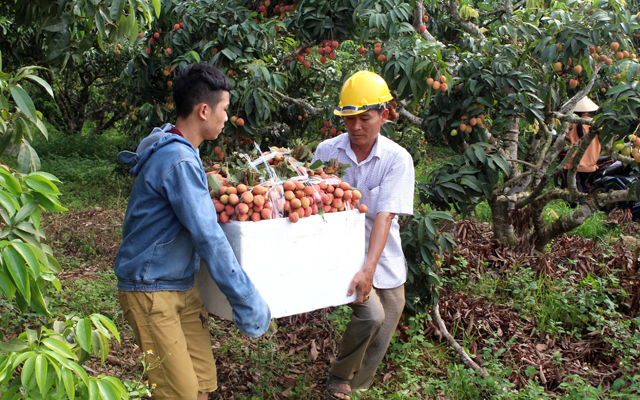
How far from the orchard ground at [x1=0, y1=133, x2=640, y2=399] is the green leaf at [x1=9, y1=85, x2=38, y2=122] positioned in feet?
3.84

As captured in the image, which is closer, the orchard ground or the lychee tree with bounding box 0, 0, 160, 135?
the lychee tree with bounding box 0, 0, 160, 135

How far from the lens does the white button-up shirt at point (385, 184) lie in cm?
243

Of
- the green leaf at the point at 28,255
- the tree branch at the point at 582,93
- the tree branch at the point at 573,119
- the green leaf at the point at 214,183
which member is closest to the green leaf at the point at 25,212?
the green leaf at the point at 28,255

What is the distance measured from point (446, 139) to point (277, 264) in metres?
2.26

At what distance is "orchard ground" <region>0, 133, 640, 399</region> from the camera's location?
283 centimetres

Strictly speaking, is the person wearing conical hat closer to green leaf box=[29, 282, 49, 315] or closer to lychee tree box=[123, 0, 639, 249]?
lychee tree box=[123, 0, 639, 249]

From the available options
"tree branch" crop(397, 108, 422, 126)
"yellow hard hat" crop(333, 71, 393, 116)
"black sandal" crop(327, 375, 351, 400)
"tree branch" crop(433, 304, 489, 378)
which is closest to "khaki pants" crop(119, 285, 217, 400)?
"black sandal" crop(327, 375, 351, 400)

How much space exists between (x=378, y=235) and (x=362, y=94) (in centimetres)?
64

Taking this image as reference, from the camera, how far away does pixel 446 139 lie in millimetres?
3781

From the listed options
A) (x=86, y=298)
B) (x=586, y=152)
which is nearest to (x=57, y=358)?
(x=86, y=298)

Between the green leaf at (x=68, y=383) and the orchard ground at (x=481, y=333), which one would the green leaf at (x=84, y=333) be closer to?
the green leaf at (x=68, y=383)

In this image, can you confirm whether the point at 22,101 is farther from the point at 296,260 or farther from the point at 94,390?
the point at 296,260

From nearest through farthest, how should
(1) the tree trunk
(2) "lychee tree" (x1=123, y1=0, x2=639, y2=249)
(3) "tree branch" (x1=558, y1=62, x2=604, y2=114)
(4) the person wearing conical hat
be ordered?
(2) "lychee tree" (x1=123, y1=0, x2=639, y2=249) → (3) "tree branch" (x1=558, y1=62, x2=604, y2=114) → (1) the tree trunk → (4) the person wearing conical hat

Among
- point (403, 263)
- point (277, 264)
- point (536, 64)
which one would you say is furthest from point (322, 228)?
point (536, 64)
